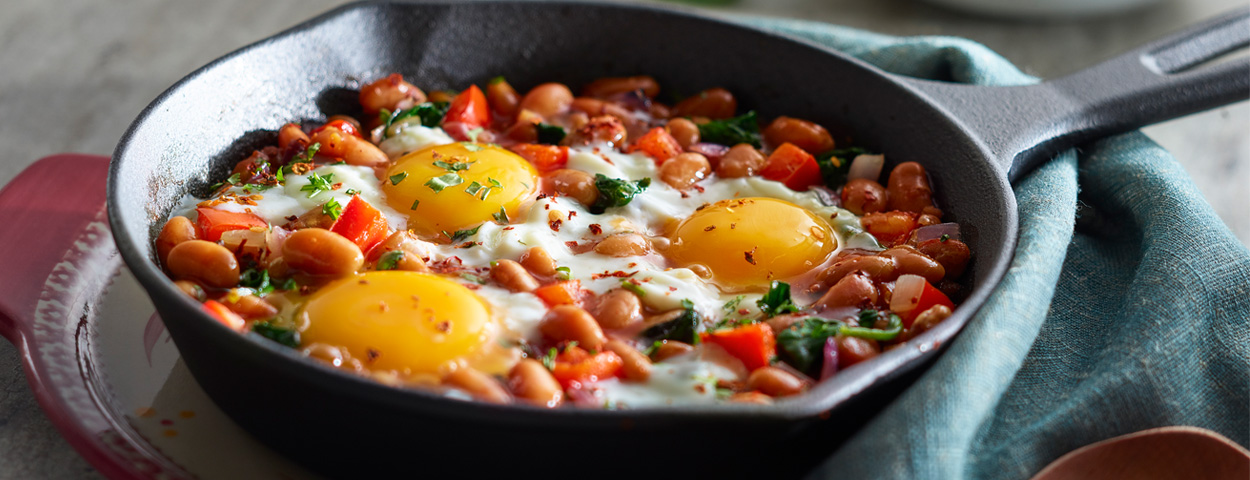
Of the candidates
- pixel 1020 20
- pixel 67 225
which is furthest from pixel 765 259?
pixel 1020 20

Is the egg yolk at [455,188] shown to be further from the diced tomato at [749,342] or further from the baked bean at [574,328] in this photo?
the diced tomato at [749,342]

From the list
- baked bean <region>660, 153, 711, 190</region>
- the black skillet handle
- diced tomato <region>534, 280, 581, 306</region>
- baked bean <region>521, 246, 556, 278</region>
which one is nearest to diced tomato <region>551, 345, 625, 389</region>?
diced tomato <region>534, 280, 581, 306</region>

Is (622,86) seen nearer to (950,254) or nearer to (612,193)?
(612,193)

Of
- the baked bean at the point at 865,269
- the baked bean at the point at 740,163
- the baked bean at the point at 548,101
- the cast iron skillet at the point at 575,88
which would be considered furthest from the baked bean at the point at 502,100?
the baked bean at the point at 865,269

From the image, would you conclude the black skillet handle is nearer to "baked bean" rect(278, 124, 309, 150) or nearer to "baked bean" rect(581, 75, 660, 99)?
"baked bean" rect(581, 75, 660, 99)

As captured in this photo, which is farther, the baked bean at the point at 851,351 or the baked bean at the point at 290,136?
the baked bean at the point at 290,136

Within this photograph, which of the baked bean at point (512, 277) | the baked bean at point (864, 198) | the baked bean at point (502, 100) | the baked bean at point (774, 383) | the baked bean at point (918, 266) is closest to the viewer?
the baked bean at point (774, 383)

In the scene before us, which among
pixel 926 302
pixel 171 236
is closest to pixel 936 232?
pixel 926 302

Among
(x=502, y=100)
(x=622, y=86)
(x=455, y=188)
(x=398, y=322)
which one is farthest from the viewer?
(x=622, y=86)
